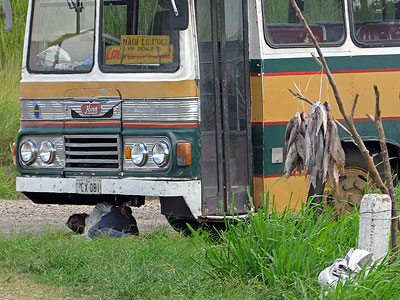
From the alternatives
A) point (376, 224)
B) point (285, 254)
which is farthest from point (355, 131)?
point (285, 254)

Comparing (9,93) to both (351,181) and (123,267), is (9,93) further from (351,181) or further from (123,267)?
(123,267)

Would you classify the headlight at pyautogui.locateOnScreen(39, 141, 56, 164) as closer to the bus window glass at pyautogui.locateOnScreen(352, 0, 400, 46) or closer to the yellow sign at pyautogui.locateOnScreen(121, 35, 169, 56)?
the yellow sign at pyautogui.locateOnScreen(121, 35, 169, 56)

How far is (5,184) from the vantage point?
12578 millimetres

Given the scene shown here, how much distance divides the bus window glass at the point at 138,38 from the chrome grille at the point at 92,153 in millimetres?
644

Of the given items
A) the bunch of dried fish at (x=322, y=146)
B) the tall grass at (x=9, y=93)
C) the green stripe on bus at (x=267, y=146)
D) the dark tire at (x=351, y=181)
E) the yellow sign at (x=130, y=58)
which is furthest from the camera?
the tall grass at (x=9, y=93)

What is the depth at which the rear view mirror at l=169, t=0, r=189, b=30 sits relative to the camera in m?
7.53

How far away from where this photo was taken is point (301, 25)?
8344 mm

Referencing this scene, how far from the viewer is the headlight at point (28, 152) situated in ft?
27.2

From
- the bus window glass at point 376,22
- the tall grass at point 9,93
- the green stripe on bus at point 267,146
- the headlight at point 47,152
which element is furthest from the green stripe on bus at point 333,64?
the tall grass at point 9,93

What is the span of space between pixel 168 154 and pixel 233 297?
232 cm

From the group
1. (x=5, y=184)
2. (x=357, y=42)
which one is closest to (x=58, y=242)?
(x=357, y=42)

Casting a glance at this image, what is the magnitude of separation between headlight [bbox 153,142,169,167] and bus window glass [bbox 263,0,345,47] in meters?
1.39

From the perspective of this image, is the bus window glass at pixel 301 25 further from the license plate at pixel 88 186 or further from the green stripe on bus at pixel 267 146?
the license plate at pixel 88 186

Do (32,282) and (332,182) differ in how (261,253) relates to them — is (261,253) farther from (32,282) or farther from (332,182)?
(32,282)
